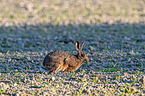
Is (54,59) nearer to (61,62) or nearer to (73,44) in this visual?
(61,62)

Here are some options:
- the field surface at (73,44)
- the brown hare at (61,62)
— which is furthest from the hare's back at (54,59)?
the field surface at (73,44)

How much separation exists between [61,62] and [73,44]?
363cm

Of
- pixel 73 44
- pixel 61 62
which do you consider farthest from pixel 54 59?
pixel 73 44

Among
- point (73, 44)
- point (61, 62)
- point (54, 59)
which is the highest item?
point (73, 44)

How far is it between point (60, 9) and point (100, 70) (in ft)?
33.1

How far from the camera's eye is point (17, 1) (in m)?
18.5

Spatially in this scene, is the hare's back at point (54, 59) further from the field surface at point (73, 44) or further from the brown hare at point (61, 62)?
the field surface at point (73, 44)

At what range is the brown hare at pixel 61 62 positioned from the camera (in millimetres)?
6551

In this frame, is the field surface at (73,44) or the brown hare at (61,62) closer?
the field surface at (73,44)

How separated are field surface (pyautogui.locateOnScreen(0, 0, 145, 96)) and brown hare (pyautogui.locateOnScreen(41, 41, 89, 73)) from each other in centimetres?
19

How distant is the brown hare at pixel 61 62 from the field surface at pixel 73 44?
0.63 feet

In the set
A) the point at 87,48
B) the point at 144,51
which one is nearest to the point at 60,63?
the point at 87,48

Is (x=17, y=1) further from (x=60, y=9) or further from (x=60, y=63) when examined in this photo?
(x=60, y=63)

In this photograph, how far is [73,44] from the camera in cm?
1023
